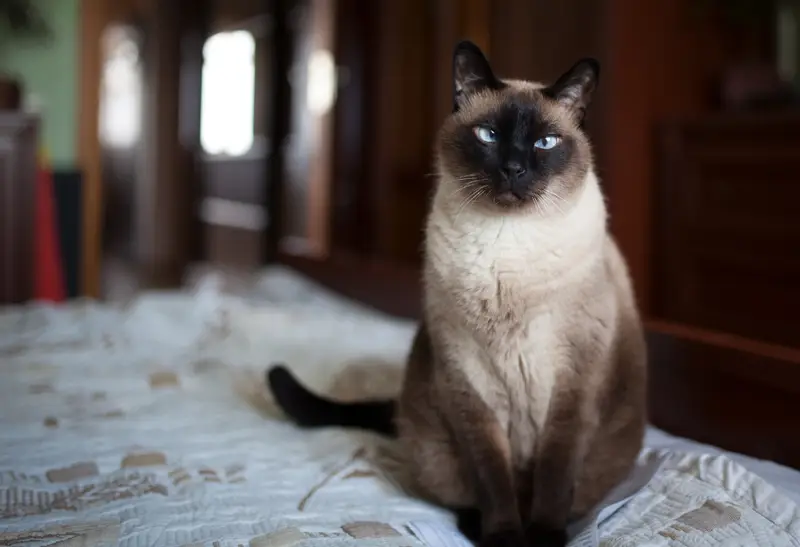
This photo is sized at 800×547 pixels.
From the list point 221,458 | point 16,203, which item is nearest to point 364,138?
point 16,203

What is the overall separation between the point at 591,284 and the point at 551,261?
7 cm

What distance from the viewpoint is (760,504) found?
113 cm

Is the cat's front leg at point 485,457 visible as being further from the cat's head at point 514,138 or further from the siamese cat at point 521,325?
the cat's head at point 514,138

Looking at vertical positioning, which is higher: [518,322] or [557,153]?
[557,153]

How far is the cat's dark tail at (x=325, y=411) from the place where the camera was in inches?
62.9

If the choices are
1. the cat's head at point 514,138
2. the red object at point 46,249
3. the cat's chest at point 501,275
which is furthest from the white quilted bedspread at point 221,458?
the red object at point 46,249

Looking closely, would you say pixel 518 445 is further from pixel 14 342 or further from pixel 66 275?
pixel 66 275

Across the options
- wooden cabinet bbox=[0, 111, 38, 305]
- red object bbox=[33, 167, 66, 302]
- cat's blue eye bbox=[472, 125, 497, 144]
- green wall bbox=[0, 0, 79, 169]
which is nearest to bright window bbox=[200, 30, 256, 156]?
green wall bbox=[0, 0, 79, 169]

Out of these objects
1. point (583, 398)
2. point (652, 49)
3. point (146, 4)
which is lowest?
point (583, 398)

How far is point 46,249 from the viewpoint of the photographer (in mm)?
3523

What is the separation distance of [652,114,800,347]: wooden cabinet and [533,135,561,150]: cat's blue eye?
5.40 feet

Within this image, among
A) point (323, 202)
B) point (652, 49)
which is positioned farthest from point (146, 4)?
point (652, 49)

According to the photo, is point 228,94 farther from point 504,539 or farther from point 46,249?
point 504,539

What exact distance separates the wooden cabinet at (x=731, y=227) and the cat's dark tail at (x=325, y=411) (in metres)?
1.59
